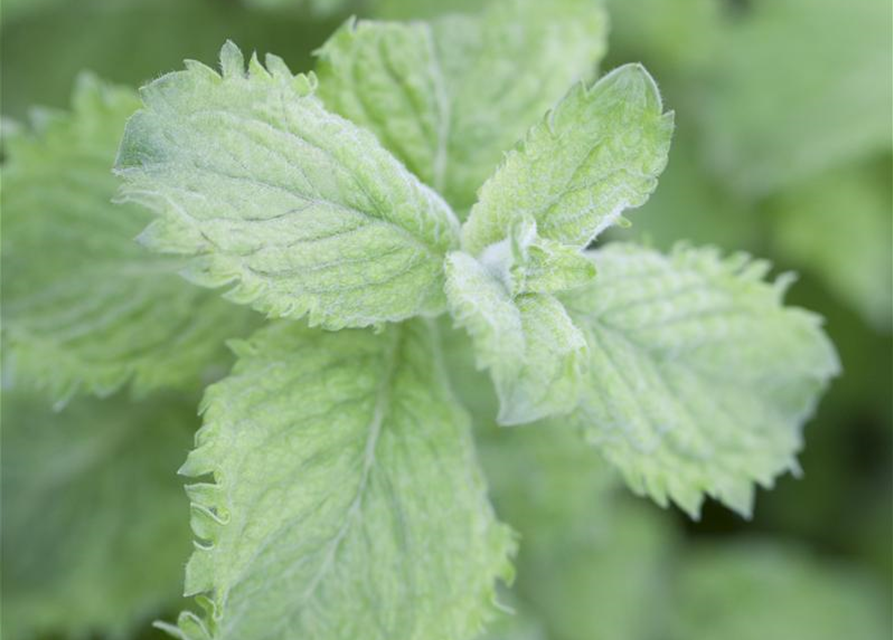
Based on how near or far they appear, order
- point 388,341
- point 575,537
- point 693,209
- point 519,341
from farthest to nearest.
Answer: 1. point 693,209
2. point 575,537
3. point 388,341
4. point 519,341

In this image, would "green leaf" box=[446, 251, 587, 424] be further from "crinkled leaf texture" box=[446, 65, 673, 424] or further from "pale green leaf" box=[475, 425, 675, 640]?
"pale green leaf" box=[475, 425, 675, 640]

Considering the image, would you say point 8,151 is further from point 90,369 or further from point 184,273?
point 184,273

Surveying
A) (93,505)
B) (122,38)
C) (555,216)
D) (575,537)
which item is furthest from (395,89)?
(122,38)

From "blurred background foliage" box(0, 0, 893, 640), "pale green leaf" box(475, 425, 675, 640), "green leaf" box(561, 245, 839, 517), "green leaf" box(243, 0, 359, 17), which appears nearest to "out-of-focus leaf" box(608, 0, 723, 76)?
"blurred background foliage" box(0, 0, 893, 640)

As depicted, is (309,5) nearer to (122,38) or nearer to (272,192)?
(122,38)

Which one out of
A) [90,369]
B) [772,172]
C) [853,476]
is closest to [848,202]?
[772,172]

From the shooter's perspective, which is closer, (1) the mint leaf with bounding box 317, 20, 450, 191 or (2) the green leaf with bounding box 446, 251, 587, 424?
(2) the green leaf with bounding box 446, 251, 587, 424
